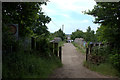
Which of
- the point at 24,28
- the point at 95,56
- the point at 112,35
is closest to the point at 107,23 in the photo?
the point at 112,35

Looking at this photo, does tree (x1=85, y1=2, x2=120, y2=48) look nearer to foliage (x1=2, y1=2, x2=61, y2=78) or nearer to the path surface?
the path surface

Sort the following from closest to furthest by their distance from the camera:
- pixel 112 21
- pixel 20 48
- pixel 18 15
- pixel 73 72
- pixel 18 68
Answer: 1. pixel 18 68
2. pixel 20 48
3. pixel 18 15
4. pixel 73 72
5. pixel 112 21

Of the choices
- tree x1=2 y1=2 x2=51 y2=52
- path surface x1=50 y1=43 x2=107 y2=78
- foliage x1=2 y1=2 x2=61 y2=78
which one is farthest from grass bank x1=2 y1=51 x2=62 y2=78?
path surface x1=50 y1=43 x2=107 y2=78

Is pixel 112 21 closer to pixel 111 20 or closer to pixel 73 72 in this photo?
pixel 111 20

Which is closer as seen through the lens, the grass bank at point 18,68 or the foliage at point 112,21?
the grass bank at point 18,68

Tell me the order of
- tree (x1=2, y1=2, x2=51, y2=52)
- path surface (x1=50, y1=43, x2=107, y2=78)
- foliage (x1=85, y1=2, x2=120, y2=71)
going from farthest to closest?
foliage (x1=85, y1=2, x2=120, y2=71) < path surface (x1=50, y1=43, x2=107, y2=78) < tree (x1=2, y1=2, x2=51, y2=52)

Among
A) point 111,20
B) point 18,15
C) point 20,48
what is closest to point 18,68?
point 20,48

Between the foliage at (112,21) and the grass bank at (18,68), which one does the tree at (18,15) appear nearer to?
the grass bank at (18,68)

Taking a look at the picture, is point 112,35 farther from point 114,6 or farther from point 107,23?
point 114,6

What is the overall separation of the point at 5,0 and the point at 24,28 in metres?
2.31

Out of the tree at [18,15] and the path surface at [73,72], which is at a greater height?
the tree at [18,15]

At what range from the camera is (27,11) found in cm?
590

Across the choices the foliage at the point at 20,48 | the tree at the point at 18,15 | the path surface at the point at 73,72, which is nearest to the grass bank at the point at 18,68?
the foliage at the point at 20,48

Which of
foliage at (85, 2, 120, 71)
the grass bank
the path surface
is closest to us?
the grass bank
